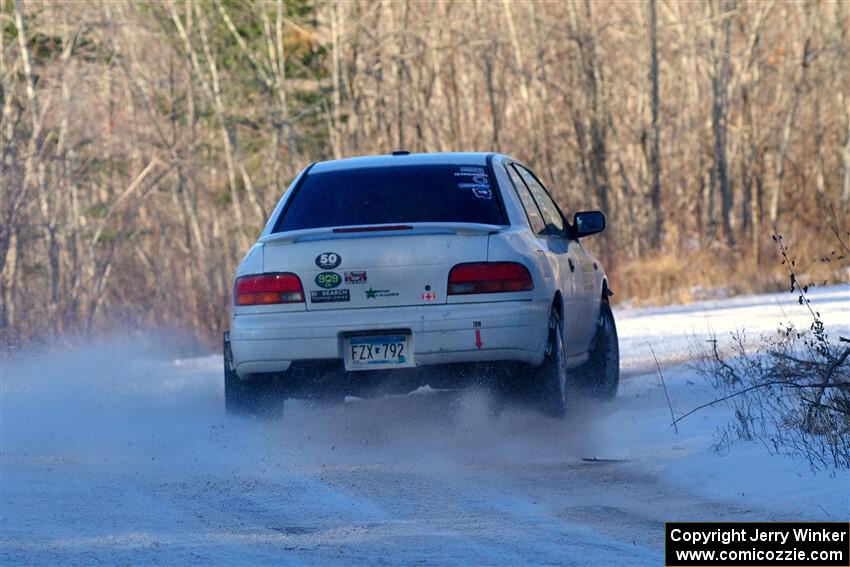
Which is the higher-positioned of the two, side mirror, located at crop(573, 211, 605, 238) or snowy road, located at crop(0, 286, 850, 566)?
side mirror, located at crop(573, 211, 605, 238)

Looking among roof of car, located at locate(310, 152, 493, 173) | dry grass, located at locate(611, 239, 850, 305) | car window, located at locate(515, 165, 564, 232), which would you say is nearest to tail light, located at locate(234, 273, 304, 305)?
roof of car, located at locate(310, 152, 493, 173)

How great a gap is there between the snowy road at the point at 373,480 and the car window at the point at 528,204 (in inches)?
44.9

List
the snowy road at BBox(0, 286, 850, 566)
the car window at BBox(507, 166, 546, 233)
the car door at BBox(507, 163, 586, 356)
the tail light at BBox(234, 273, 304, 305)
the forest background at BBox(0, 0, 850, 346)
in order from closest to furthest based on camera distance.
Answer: the snowy road at BBox(0, 286, 850, 566) < the tail light at BBox(234, 273, 304, 305) < the car door at BBox(507, 163, 586, 356) < the car window at BBox(507, 166, 546, 233) < the forest background at BBox(0, 0, 850, 346)

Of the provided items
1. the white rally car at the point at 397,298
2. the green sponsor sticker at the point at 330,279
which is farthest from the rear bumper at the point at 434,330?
the green sponsor sticker at the point at 330,279

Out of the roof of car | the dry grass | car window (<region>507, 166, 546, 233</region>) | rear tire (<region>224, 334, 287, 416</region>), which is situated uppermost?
the roof of car

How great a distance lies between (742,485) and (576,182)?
77.0 ft

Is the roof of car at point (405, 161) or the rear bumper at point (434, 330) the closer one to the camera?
the rear bumper at point (434, 330)

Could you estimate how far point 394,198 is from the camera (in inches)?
326

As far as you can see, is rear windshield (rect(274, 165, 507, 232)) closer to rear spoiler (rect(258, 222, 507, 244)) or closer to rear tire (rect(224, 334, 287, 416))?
rear spoiler (rect(258, 222, 507, 244))

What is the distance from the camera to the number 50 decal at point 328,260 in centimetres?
754

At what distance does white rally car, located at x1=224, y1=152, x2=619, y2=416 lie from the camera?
295 inches

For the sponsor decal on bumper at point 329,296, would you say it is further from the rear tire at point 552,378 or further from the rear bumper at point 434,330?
the rear tire at point 552,378

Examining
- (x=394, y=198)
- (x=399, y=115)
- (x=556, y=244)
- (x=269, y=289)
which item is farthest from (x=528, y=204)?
(x=399, y=115)

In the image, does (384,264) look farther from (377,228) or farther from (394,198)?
(394,198)
